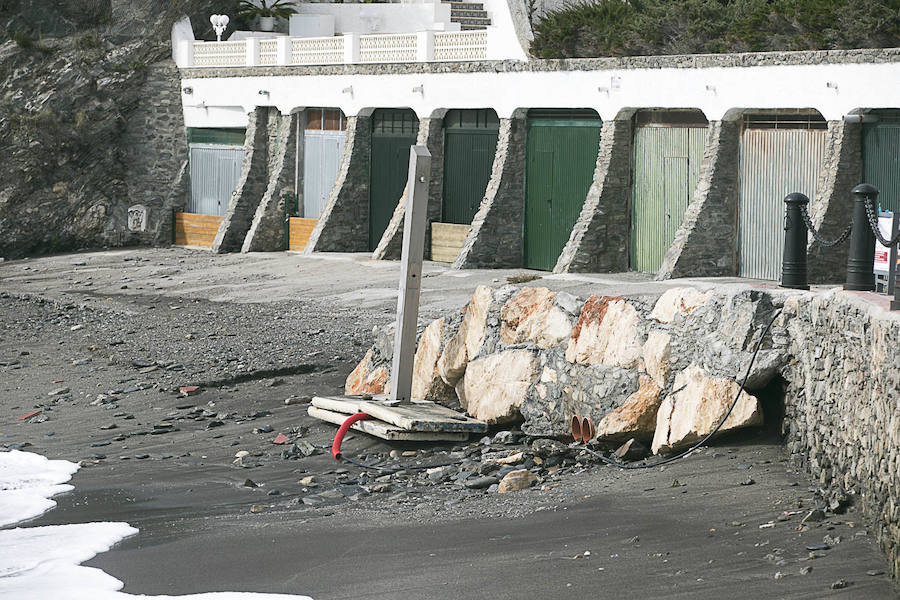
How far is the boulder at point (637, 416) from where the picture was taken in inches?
464

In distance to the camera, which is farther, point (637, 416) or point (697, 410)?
point (637, 416)

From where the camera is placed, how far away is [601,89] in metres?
22.8

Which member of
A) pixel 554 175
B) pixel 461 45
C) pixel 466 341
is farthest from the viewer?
pixel 461 45

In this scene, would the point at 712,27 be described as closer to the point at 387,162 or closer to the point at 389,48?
the point at 389,48

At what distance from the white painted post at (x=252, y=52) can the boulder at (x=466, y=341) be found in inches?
717

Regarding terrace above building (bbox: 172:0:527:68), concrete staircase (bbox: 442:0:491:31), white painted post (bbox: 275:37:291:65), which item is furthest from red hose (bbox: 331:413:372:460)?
concrete staircase (bbox: 442:0:491:31)

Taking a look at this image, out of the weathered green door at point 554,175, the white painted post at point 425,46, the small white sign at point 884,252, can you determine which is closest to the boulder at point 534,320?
the small white sign at point 884,252

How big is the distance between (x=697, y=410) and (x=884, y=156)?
8.92 m

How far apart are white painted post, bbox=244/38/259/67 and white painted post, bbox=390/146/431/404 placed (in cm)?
1823

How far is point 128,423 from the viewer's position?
49.9 ft

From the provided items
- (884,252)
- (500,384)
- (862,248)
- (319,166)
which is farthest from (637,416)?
(319,166)

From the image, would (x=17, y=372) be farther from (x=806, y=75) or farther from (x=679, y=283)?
(x=806, y=75)

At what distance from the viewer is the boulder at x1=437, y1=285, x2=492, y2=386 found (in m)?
13.9

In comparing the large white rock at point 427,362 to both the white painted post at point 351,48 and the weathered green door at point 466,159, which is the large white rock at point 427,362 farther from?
the white painted post at point 351,48
